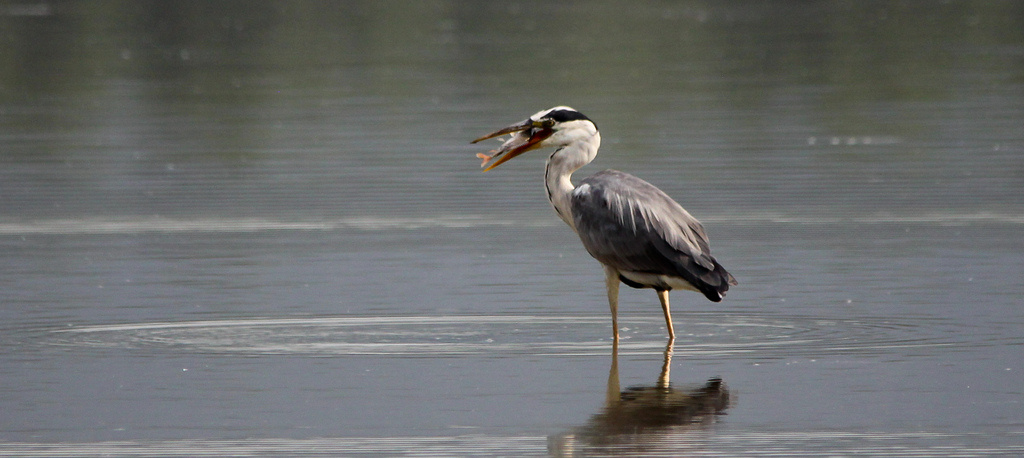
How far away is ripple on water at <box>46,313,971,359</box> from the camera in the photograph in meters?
9.97

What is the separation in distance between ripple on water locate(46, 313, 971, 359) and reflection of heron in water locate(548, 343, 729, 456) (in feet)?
2.94

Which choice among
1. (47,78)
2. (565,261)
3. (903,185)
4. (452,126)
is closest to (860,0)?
(47,78)

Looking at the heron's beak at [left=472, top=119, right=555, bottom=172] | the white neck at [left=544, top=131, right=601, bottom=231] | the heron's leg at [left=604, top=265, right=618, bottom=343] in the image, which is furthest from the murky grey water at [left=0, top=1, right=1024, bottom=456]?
the heron's beak at [left=472, top=119, right=555, bottom=172]

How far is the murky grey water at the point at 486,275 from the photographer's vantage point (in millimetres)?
8242

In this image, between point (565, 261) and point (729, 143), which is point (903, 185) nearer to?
point (729, 143)

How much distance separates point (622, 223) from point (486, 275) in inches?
110

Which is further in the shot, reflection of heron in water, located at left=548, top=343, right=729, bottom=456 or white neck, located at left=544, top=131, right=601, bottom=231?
white neck, located at left=544, top=131, right=601, bottom=231

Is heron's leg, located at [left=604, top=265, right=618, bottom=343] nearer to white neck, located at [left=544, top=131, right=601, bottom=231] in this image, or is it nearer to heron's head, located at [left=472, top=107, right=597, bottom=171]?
white neck, located at [left=544, top=131, right=601, bottom=231]

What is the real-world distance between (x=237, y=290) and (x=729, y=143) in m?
10.1

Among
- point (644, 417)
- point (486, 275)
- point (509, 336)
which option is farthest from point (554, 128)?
point (644, 417)

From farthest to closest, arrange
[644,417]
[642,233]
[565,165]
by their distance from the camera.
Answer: [565,165] → [642,233] → [644,417]

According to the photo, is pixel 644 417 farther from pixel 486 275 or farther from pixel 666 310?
pixel 486 275

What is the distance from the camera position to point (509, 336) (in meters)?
10.4

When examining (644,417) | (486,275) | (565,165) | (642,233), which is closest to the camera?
(644,417)
